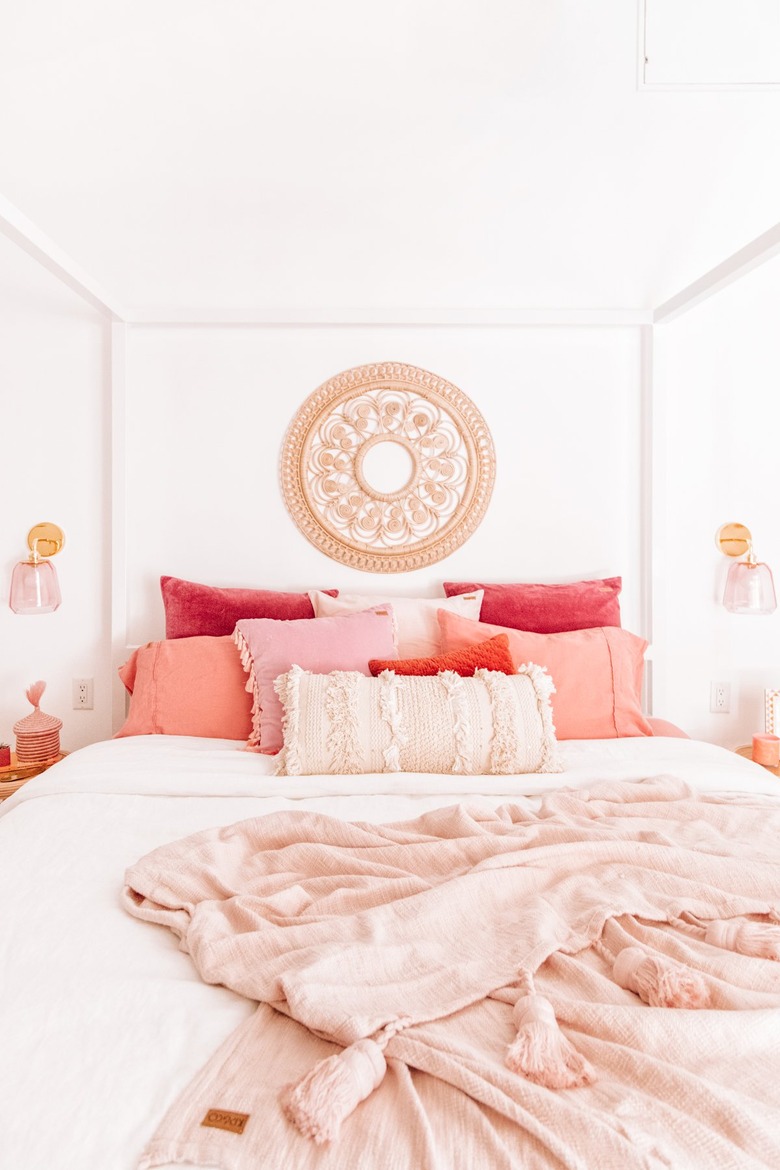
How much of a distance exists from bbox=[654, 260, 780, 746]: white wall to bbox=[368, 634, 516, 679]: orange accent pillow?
856mm

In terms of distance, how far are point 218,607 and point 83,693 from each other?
2.24 feet

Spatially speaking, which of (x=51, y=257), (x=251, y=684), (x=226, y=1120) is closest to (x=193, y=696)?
(x=251, y=684)

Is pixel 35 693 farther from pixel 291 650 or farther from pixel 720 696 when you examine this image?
pixel 720 696

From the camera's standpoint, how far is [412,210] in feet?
7.84

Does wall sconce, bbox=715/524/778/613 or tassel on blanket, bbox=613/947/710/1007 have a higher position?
wall sconce, bbox=715/524/778/613

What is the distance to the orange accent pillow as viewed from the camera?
2.20 m

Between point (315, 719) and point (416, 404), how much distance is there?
4.34 feet

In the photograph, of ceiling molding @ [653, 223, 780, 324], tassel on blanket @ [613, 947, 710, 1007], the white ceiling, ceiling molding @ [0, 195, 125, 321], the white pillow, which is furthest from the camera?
the white pillow

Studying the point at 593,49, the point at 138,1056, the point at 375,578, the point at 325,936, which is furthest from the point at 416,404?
the point at 138,1056

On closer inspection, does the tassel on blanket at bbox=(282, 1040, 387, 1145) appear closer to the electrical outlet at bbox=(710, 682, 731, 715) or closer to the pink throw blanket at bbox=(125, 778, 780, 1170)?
the pink throw blanket at bbox=(125, 778, 780, 1170)

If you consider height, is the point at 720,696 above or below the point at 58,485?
below

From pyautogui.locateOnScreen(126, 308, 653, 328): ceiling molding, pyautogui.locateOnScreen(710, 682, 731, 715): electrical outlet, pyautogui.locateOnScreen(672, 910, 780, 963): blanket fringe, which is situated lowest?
pyautogui.locateOnScreen(672, 910, 780, 963): blanket fringe

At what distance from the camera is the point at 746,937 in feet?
3.61

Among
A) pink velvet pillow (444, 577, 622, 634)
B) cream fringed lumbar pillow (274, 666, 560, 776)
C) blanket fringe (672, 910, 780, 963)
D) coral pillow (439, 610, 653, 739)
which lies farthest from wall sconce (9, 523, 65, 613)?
blanket fringe (672, 910, 780, 963)
